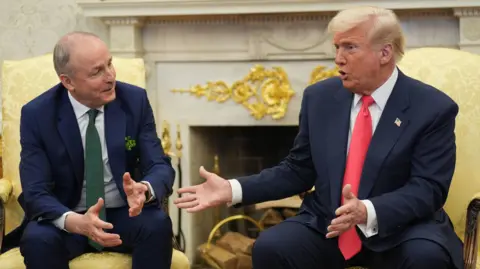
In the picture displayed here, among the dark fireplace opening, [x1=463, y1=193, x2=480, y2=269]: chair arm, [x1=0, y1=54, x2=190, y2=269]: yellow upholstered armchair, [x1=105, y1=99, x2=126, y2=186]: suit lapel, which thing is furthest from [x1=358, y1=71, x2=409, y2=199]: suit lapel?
the dark fireplace opening


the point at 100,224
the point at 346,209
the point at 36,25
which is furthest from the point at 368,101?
the point at 36,25

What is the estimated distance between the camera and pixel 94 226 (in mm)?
2234

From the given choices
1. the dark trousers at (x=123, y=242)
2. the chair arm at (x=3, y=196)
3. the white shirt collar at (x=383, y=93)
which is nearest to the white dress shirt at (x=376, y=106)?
the white shirt collar at (x=383, y=93)

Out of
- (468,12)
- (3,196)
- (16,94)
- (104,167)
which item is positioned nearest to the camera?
(104,167)

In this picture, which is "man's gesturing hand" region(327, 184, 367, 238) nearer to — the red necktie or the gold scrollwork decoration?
the red necktie

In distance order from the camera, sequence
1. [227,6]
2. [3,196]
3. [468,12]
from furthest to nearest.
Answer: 1. [227,6]
2. [468,12]
3. [3,196]

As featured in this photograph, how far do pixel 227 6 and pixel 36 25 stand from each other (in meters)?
0.91

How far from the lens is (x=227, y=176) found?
161 inches

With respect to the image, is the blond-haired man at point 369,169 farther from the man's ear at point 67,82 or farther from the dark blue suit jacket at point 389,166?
the man's ear at point 67,82

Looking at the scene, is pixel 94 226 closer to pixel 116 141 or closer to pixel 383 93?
pixel 116 141

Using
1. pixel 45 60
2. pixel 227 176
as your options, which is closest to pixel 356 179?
pixel 45 60

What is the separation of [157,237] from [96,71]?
0.52 metres

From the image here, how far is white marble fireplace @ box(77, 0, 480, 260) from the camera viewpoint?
3.46 metres

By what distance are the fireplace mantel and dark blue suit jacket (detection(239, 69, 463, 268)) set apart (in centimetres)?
110
